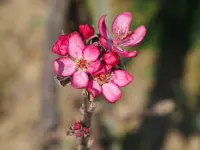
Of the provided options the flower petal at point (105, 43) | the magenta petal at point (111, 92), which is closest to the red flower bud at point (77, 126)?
the magenta petal at point (111, 92)

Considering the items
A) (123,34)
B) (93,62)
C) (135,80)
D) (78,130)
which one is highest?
(135,80)

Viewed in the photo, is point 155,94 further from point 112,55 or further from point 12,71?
point 112,55

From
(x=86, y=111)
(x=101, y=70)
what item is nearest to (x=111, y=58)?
(x=101, y=70)

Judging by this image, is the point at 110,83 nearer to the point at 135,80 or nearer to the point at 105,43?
the point at 105,43

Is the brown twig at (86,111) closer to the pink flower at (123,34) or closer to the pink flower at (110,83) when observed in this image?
the pink flower at (110,83)

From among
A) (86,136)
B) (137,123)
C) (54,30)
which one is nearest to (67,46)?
(86,136)

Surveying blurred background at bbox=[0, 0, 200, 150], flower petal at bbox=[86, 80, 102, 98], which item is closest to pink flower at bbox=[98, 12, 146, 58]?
flower petal at bbox=[86, 80, 102, 98]
